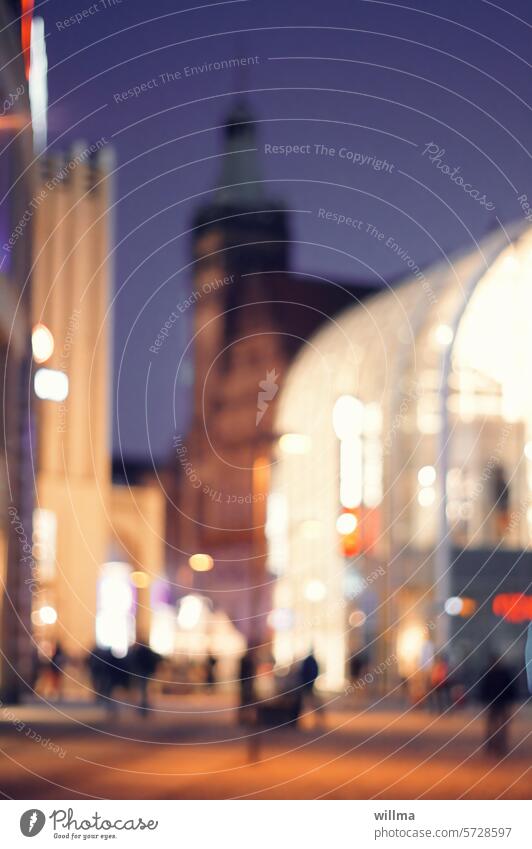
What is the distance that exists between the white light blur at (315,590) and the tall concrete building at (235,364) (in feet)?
92.1

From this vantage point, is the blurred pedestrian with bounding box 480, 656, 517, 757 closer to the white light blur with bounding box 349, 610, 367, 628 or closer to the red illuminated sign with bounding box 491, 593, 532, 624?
the red illuminated sign with bounding box 491, 593, 532, 624

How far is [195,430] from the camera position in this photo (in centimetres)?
13250

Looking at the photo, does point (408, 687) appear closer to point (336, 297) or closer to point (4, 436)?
point (4, 436)

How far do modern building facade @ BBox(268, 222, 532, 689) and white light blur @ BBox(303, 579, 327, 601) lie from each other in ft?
1.45

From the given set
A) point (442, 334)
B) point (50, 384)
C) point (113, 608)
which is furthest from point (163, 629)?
point (50, 384)

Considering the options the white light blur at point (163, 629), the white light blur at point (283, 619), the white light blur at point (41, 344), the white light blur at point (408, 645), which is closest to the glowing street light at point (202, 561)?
the white light blur at point (283, 619)

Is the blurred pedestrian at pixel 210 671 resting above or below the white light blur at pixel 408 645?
above

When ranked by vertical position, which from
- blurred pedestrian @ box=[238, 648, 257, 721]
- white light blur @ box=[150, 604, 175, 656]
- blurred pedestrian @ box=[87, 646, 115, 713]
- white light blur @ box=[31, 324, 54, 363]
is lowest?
blurred pedestrian @ box=[238, 648, 257, 721]

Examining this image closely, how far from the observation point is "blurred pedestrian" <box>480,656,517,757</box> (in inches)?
926

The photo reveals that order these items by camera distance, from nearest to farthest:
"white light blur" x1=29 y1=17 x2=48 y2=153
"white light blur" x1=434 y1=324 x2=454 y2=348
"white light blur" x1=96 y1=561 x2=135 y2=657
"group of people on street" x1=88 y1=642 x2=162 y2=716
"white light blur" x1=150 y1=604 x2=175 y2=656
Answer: "white light blur" x1=29 y1=17 x2=48 y2=153
"group of people on street" x1=88 y1=642 x2=162 y2=716
"white light blur" x1=434 y1=324 x2=454 y2=348
"white light blur" x1=96 y1=561 x2=135 y2=657
"white light blur" x1=150 y1=604 x2=175 y2=656

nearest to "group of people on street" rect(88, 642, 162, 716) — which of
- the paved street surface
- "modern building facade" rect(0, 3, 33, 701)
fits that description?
the paved street surface

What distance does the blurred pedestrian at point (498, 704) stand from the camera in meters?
23.5

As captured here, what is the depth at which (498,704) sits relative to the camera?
2436 cm

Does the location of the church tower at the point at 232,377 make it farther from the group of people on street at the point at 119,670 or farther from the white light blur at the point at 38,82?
the white light blur at the point at 38,82
